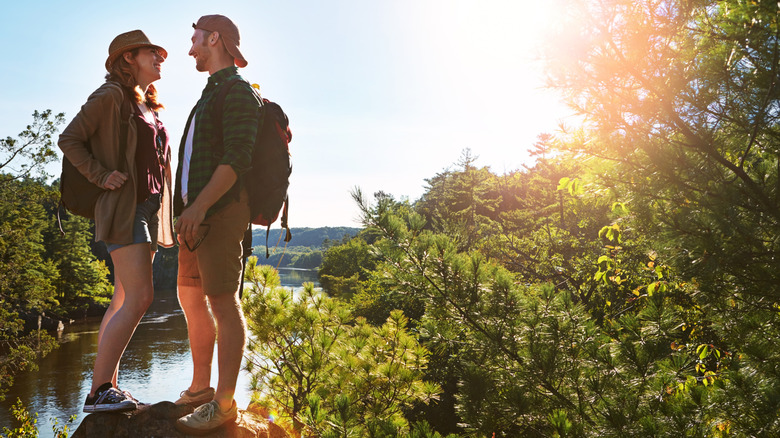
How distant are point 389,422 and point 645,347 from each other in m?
1.41

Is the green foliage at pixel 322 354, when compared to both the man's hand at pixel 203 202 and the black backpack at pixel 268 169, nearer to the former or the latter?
Result: the black backpack at pixel 268 169

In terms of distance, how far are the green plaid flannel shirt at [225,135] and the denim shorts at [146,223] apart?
0.32 metres

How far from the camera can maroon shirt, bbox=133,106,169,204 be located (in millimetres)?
2613

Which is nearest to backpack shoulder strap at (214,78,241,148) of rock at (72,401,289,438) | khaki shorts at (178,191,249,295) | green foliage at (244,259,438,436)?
khaki shorts at (178,191,249,295)

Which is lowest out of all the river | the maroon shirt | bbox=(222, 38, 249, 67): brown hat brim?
the river

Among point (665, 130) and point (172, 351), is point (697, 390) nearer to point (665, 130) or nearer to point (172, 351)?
point (665, 130)

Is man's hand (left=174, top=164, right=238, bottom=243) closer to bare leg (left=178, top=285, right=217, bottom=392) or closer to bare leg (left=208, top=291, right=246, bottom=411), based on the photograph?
bare leg (left=208, top=291, right=246, bottom=411)

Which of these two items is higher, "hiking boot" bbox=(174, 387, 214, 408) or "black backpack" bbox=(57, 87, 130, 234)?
"black backpack" bbox=(57, 87, 130, 234)

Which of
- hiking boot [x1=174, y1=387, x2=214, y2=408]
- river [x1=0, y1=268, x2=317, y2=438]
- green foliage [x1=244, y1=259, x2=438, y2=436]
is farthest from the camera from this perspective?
river [x1=0, y1=268, x2=317, y2=438]

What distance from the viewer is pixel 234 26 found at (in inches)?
102

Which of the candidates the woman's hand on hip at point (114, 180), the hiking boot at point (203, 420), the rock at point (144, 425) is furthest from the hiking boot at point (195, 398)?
the woman's hand on hip at point (114, 180)

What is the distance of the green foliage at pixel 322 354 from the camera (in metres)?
3.99

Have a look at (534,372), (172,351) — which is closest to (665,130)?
(534,372)

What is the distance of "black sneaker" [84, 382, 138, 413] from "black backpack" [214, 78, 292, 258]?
3.66 feet
